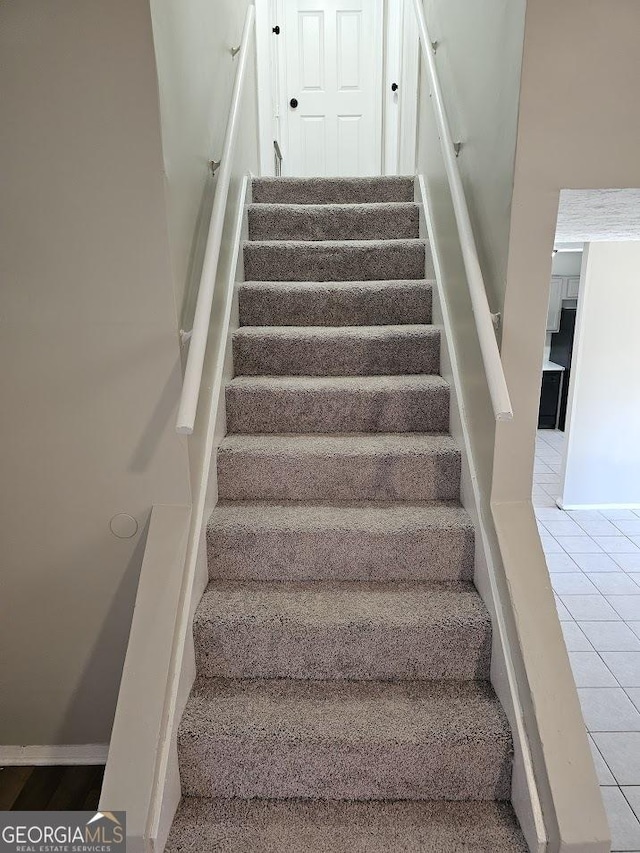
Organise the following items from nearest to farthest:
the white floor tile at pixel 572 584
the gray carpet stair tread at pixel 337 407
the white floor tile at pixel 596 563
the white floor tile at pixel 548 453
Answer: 1. the gray carpet stair tread at pixel 337 407
2. the white floor tile at pixel 572 584
3. the white floor tile at pixel 596 563
4. the white floor tile at pixel 548 453

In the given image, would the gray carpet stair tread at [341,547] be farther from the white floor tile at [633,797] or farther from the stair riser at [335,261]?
the stair riser at [335,261]

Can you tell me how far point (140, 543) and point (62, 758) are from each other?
0.83 m

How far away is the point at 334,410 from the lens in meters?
2.33

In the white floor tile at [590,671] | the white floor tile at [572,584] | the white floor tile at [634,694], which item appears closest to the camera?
the white floor tile at [634,694]

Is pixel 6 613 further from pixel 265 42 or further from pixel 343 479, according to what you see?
pixel 265 42

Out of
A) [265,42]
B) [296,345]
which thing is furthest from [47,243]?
[265,42]

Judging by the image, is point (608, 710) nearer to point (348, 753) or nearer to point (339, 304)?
point (348, 753)

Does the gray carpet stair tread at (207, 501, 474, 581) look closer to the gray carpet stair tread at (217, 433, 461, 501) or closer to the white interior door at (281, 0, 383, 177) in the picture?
the gray carpet stair tread at (217, 433, 461, 501)

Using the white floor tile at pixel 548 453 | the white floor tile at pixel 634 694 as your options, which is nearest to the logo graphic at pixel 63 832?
the white floor tile at pixel 634 694

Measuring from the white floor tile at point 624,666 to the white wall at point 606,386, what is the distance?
6.38 feet

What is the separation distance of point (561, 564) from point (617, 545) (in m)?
0.55

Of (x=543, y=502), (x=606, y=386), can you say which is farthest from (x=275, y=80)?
(x=543, y=502)

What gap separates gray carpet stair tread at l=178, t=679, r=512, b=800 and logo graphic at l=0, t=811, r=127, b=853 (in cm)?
23

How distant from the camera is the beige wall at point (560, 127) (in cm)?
150
